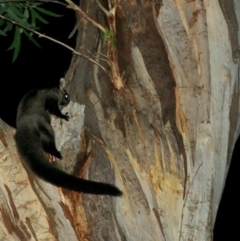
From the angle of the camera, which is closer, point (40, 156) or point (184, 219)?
point (184, 219)

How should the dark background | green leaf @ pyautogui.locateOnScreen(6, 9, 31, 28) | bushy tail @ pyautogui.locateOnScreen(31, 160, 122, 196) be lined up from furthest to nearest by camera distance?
the dark background < green leaf @ pyautogui.locateOnScreen(6, 9, 31, 28) < bushy tail @ pyautogui.locateOnScreen(31, 160, 122, 196)

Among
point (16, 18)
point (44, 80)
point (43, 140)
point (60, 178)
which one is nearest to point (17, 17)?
point (16, 18)

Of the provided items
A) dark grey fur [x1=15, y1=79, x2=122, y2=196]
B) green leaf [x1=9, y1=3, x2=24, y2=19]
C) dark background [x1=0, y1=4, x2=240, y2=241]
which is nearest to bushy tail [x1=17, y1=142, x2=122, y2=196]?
dark grey fur [x1=15, y1=79, x2=122, y2=196]

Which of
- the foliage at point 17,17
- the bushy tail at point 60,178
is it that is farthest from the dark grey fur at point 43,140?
the foliage at point 17,17

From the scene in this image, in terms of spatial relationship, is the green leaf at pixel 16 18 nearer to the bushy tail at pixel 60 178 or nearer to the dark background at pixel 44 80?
the bushy tail at pixel 60 178

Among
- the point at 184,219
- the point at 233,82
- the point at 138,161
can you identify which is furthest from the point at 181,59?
the point at 184,219

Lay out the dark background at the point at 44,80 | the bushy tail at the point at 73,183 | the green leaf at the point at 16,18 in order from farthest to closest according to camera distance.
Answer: the dark background at the point at 44,80, the green leaf at the point at 16,18, the bushy tail at the point at 73,183

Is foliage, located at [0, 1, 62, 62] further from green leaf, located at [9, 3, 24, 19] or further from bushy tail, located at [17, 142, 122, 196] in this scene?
bushy tail, located at [17, 142, 122, 196]

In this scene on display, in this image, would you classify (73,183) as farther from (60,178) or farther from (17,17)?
(17,17)

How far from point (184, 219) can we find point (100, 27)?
2.73 feet

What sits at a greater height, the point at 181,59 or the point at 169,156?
the point at 181,59

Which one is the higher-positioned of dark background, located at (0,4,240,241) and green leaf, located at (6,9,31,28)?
green leaf, located at (6,9,31,28)

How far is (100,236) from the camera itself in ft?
8.87

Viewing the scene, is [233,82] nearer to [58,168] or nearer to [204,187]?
[204,187]
